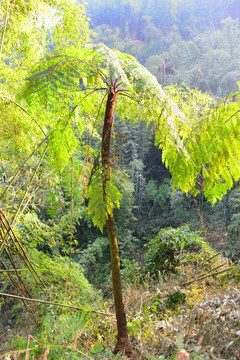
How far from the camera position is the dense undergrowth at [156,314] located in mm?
1362

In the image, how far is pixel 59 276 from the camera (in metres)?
3.02

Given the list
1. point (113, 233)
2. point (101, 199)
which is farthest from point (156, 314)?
point (101, 199)

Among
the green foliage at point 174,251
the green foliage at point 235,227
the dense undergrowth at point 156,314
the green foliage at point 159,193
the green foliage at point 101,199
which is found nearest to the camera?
the green foliage at point 101,199

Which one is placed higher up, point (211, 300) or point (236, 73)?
point (236, 73)

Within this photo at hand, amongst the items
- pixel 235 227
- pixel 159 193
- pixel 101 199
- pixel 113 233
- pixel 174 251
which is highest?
pixel 159 193

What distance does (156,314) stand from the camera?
2.27 meters

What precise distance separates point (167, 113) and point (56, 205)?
298 centimetres

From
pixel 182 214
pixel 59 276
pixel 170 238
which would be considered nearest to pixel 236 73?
pixel 182 214

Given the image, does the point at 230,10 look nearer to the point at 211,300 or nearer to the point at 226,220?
the point at 226,220

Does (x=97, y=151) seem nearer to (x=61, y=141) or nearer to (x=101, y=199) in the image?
(x=61, y=141)

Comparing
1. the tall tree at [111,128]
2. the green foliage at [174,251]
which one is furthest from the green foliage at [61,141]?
the green foliage at [174,251]

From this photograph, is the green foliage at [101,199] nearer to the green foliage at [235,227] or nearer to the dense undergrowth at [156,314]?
the dense undergrowth at [156,314]

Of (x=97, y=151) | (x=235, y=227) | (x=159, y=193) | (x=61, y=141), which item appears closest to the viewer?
(x=61, y=141)

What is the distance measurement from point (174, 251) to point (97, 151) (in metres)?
1.82
